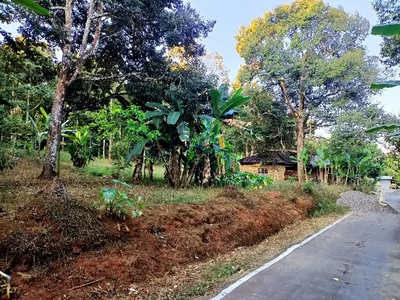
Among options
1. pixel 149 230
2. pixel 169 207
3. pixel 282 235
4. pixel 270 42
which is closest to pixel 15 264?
pixel 149 230

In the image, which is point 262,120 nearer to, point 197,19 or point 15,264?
point 197,19

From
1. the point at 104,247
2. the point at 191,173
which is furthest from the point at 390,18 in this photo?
the point at 104,247

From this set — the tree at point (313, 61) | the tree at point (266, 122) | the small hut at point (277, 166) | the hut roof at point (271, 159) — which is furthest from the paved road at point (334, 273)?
the small hut at point (277, 166)

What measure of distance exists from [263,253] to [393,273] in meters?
2.35

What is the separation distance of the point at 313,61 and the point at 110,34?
47.7 feet

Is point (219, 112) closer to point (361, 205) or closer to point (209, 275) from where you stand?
point (209, 275)

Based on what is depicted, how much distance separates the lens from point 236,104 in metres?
10.8

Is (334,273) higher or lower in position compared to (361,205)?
lower

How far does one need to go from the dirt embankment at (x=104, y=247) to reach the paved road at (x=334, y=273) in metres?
1.46

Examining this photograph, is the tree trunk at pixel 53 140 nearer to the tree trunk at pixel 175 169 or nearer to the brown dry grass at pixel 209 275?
the tree trunk at pixel 175 169

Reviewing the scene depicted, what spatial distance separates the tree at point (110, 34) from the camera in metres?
9.59

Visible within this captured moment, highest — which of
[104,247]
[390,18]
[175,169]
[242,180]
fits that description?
[390,18]

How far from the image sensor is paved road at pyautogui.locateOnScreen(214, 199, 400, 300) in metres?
3.94

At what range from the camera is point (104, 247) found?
177 inches
